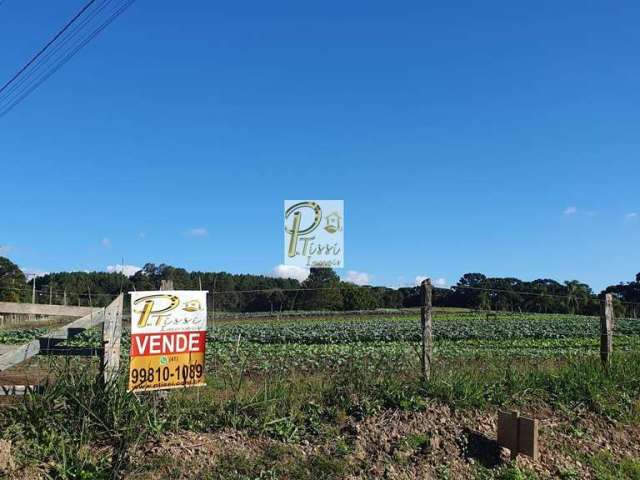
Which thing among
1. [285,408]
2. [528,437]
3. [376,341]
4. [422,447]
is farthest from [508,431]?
[376,341]

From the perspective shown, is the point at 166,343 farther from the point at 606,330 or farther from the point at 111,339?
the point at 606,330

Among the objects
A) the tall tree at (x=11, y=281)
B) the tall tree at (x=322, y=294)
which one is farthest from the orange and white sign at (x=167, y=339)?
the tall tree at (x=11, y=281)

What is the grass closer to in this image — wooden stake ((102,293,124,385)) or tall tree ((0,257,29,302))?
wooden stake ((102,293,124,385))

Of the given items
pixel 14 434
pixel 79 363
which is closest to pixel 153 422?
pixel 14 434

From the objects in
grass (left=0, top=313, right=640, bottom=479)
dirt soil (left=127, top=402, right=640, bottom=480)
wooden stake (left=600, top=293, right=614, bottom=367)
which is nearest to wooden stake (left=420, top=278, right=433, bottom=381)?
grass (left=0, top=313, right=640, bottom=479)

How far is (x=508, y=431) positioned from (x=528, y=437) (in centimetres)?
25

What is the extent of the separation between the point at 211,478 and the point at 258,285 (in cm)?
4603

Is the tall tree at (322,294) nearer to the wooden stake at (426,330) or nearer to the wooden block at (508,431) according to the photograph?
the wooden stake at (426,330)

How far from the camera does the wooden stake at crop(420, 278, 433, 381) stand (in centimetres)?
795

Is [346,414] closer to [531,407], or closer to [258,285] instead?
[531,407]

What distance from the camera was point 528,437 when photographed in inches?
254

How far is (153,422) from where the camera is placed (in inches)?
241

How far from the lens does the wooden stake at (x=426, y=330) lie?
7953 mm

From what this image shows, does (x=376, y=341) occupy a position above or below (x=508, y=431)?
below
